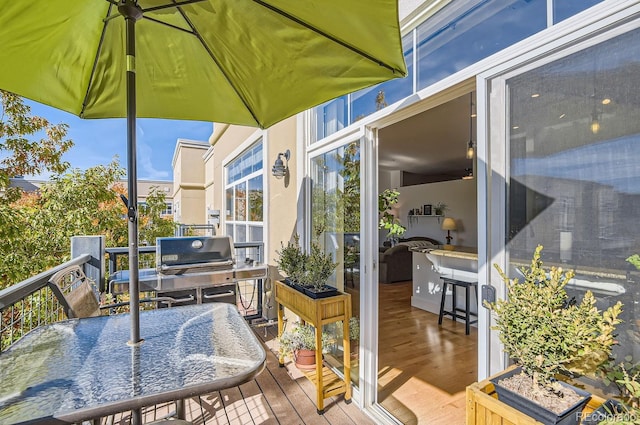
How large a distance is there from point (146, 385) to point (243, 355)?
0.98 ft

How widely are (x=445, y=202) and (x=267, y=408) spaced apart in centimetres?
774

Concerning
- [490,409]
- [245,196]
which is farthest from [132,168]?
[245,196]

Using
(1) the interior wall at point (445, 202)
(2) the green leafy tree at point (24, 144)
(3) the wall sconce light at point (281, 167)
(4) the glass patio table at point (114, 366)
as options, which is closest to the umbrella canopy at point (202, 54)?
(4) the glass patio table at point (114, 366)

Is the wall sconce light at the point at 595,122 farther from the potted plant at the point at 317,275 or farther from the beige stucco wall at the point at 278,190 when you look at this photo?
the beige stucco wall at the point at 278,190

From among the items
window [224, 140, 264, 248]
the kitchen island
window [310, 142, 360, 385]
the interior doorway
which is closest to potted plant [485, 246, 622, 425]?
the interior doorway

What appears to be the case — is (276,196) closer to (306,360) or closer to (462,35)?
(306,360)

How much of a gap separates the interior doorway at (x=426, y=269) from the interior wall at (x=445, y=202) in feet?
0.09

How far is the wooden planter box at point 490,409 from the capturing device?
40.4 inches

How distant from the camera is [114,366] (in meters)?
1.00

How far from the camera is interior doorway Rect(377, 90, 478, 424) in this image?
8.61 feet

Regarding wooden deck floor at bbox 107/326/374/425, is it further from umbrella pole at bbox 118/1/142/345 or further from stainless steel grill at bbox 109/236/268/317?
umbrella pole at bbox 118/1/142/345

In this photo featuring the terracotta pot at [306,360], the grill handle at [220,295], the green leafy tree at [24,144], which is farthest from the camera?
the green leafy tree at [24,144]

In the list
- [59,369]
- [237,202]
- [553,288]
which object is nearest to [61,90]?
[59,369]

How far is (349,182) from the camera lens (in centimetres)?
277
